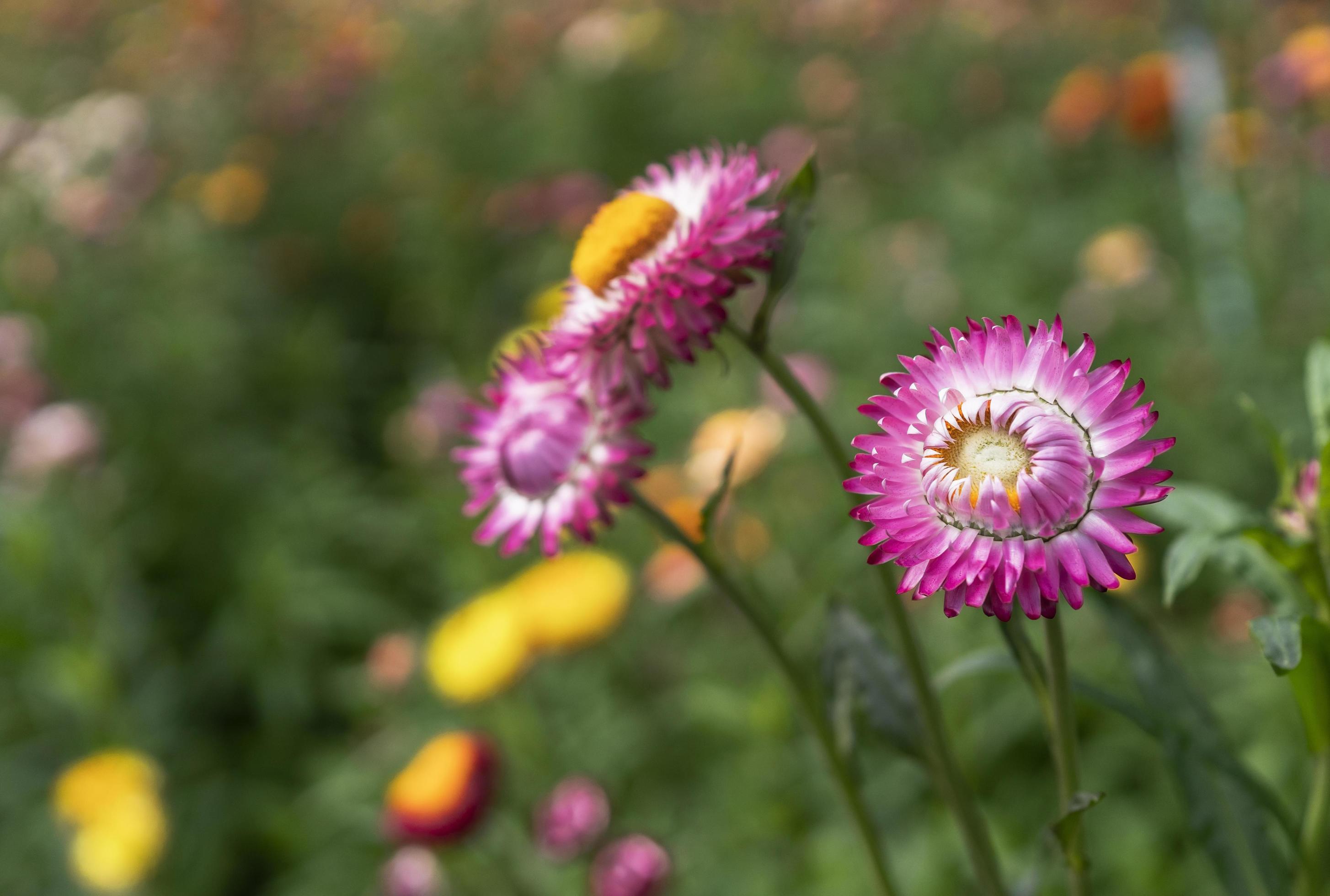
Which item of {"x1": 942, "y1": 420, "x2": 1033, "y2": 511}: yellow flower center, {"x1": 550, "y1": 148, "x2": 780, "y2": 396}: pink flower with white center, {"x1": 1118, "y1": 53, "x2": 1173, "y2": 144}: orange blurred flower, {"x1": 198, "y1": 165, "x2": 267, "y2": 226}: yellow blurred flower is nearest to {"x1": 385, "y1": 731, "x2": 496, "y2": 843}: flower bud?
{"x1": 550, "y1": 148, "x2": 780, "y2": 396}: pink flower with white center

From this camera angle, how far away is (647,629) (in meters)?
2.33

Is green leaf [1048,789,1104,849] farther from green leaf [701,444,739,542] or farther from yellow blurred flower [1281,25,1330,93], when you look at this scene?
yellow blurred flower [1281,25,1330,93]

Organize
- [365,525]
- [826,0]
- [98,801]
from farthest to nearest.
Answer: [826,0], [365,525], [98,801]

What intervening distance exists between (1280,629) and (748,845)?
137 cm

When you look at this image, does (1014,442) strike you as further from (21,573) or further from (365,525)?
(365,525)

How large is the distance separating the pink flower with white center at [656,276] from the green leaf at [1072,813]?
1.16 feet

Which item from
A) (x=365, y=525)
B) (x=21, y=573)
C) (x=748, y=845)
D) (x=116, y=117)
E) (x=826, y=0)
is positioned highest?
(x=826, y=0)

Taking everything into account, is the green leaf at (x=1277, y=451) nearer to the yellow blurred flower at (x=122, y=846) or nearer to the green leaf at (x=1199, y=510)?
the green leaf at (x=1199, y=510)

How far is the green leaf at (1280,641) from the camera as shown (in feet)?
1.80

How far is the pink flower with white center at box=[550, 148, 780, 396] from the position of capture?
72cm

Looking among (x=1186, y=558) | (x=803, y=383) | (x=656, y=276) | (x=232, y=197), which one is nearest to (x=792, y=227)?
(x=656, y=276)

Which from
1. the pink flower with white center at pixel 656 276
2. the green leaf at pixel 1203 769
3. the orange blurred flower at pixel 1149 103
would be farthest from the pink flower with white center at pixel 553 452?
the orange blurred flower at pixel 1149 103

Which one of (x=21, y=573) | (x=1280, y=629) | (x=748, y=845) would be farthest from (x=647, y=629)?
(x=1280, y=629)

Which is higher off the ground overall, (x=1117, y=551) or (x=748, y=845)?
(x=748, y=845)
